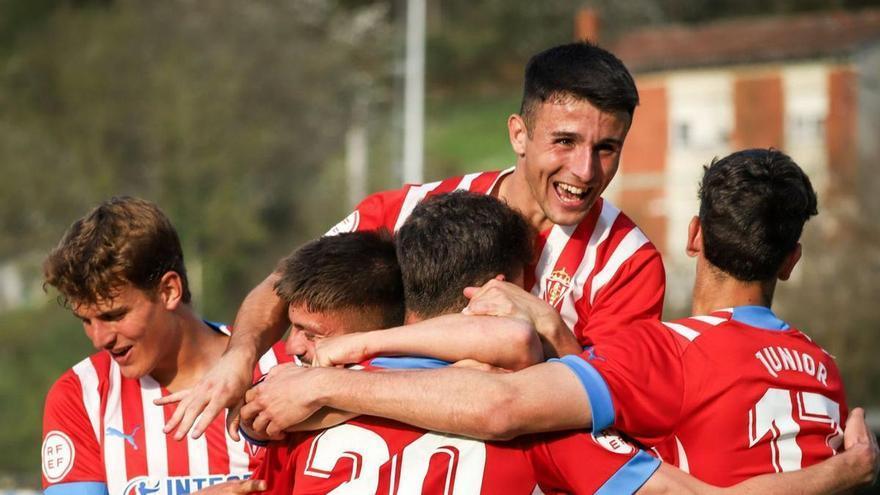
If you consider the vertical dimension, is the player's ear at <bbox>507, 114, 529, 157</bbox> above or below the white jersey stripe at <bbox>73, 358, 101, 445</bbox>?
above

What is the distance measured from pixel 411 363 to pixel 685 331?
2.95ft

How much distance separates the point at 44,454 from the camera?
17.3 ft

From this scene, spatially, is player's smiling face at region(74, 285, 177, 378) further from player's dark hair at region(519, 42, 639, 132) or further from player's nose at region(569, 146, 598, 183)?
player's nose at region(569, 146, 598, 183)

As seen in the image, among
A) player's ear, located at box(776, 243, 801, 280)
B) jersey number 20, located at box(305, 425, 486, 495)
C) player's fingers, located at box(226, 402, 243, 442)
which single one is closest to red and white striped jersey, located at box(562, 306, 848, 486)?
player's ear, located at box(776, 243, 801, 280)

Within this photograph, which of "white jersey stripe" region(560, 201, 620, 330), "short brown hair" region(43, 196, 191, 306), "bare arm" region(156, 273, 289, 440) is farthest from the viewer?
"short brown hair" region(43, 196, 191, 306)

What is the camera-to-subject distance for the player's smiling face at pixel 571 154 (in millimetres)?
4707

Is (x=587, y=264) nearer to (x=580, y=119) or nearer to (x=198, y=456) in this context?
(x=580, y=119)

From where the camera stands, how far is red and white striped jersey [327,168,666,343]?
472 centimetres

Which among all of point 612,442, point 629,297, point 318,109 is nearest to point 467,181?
point 629,297

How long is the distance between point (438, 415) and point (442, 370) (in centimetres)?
15

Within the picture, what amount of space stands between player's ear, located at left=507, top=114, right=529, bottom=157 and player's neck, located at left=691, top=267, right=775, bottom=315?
1026 mm

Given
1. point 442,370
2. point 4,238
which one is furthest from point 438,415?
point 4,238

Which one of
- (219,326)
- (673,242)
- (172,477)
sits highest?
(219,326)

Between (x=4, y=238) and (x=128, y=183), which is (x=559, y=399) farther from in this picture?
(x=128, y=183)
